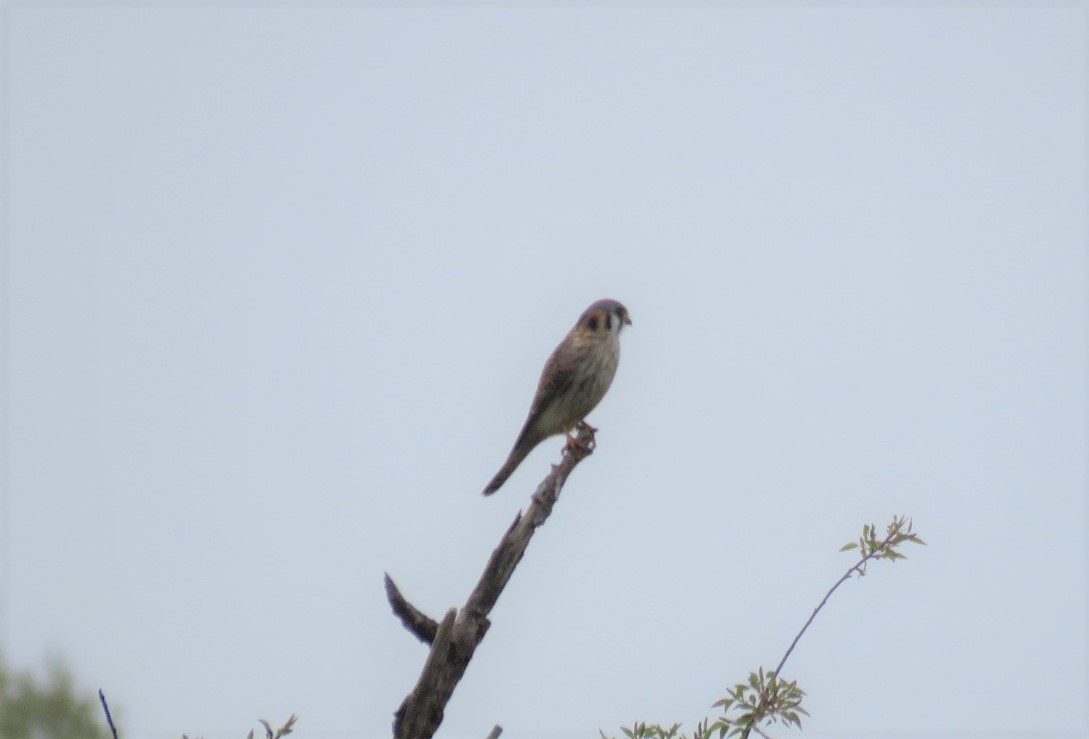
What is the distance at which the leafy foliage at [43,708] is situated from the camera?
977 centimetres

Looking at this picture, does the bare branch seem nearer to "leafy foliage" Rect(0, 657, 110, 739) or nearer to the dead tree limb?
the dead tree limb

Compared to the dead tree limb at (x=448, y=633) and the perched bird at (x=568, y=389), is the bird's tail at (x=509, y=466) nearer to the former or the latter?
the perched bird at (x=568, y=389)

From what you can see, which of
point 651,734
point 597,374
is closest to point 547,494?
point 651,734

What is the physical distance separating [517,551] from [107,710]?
6.02ft

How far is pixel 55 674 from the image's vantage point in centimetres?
1047

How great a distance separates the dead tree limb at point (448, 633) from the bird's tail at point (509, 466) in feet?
8.25

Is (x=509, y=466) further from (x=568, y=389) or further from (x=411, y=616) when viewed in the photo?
(x=411, y=616)

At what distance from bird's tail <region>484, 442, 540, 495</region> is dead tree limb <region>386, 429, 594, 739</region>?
252 centimetres

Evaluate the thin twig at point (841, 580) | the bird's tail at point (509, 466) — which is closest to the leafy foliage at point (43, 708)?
the bird's tail at point (509, 466)

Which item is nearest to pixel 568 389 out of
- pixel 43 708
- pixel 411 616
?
pixel 411 616

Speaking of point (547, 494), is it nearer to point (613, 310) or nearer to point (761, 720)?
point (761, 720)

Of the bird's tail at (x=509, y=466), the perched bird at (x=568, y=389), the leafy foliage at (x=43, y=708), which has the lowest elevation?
the leafy foliage at (x=43, y=708)

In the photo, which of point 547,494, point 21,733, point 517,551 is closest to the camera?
point 517,551

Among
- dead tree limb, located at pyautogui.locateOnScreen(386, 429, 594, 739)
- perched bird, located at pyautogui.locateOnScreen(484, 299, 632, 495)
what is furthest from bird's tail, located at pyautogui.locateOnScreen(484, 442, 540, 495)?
dead tree limb, located at pyautogui.locateOnScreen(386, 429, 594, 739)
